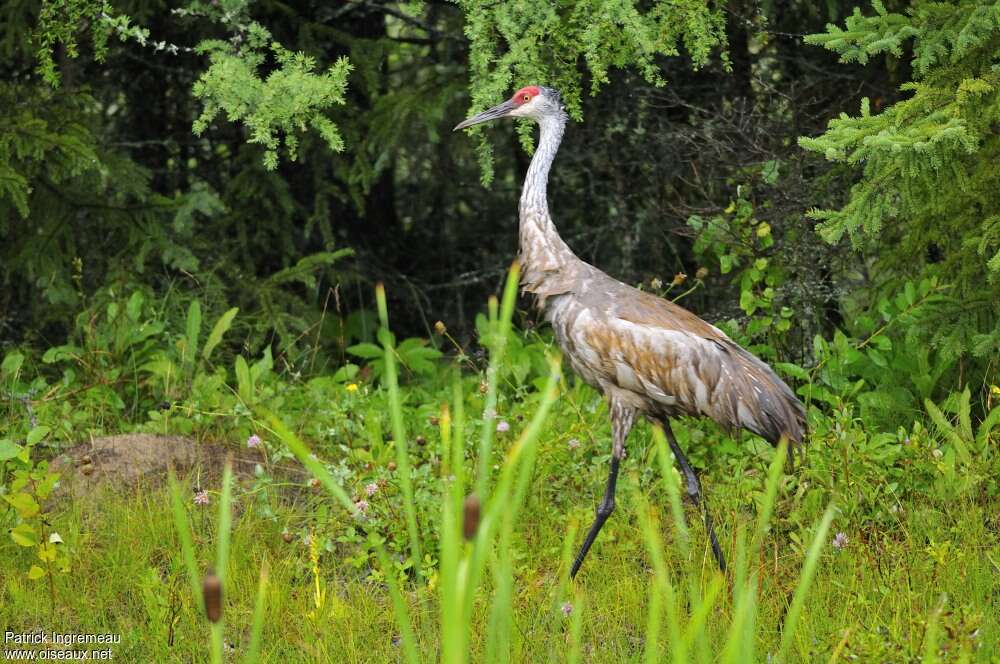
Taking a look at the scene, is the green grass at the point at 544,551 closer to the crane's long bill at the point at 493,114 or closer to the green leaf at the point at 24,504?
the green leaf at the point at 24,504

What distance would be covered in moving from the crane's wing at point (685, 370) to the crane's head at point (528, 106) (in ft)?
3.54

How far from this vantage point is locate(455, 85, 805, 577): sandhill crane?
4.95 m

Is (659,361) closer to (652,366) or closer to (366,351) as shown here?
(652,366)

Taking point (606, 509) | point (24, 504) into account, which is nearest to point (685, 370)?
point (606, 509)

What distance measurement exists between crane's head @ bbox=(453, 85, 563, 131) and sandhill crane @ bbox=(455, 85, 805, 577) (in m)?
0.84

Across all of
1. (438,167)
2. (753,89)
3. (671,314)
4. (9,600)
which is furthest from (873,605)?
(438,167)

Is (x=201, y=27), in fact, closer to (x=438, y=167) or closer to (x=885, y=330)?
(x=438, y=167)

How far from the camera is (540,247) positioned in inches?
209

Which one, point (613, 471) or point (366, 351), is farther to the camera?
point (366, 351)

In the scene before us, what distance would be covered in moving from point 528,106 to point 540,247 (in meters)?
0.74

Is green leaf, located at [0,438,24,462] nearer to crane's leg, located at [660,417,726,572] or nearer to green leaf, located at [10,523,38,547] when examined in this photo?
green leaf, located at [10,523,38,547]

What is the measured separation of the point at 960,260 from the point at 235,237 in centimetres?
436

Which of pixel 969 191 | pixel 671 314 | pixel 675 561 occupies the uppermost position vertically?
pixel 969 191

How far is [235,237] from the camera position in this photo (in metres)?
7.83
